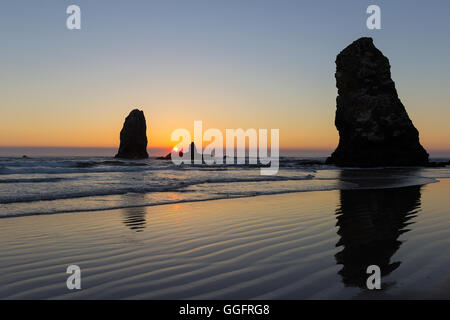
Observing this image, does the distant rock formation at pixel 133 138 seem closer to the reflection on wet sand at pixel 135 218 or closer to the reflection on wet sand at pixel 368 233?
the reflection on wet sand at pixel 135 218

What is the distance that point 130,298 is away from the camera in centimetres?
332

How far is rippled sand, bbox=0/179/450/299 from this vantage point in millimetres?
3502

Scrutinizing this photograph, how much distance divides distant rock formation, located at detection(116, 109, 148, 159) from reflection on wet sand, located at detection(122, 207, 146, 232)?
83475 millimetres

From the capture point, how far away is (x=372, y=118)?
50.8 metres

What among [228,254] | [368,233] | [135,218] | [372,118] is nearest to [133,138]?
[372,118]

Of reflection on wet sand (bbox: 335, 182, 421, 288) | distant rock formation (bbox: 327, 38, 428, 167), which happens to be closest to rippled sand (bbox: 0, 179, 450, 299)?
reflection on wet sand (bbox: 335, 182, 421, 288)

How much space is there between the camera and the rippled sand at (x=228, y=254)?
138 inches

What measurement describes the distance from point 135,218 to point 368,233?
5199 mm

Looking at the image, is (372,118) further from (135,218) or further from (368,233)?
(135,218)

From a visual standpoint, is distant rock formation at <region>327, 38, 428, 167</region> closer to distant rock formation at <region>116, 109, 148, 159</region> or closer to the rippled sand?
the rippled sand
